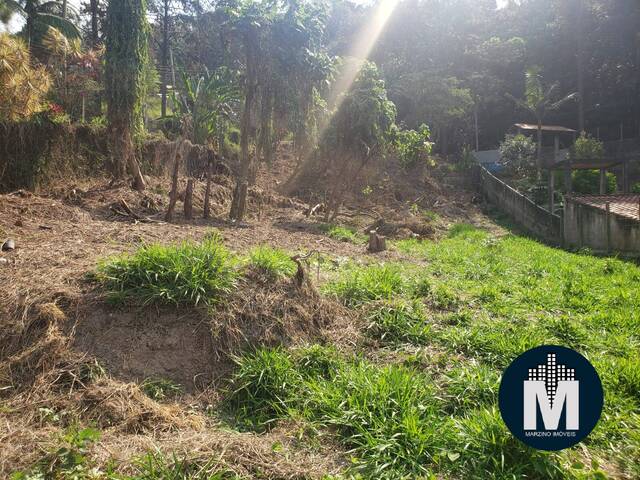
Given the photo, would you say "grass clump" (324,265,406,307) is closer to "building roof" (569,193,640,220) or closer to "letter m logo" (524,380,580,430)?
"letter m logo" (524,380,580,430)

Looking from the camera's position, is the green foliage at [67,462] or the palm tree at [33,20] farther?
the palm tree at [33,20]

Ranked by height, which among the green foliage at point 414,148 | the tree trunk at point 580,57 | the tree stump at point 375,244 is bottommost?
the tree stump at point 375,244

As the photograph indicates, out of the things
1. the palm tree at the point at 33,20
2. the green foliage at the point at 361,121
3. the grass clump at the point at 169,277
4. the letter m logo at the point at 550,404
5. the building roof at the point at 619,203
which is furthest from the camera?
the palm tree at the point at 33,20

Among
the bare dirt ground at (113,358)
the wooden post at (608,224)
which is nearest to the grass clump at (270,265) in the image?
the bare dirt ground at (113,358)

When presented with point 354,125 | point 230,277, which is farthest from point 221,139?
point 230,277

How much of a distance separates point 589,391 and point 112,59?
41.3 feet

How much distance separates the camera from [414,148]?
70.8 ft

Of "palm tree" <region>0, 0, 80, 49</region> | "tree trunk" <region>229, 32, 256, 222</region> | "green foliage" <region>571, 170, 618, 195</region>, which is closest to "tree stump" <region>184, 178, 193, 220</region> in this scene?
"tree trunk" <region>229, 32, 256, 222</region>

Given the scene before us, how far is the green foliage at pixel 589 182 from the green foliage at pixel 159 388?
2026 centimetres

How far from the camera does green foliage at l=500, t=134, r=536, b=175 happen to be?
24625 millimetres

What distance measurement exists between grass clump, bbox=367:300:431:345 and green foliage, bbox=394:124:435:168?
1412 cm

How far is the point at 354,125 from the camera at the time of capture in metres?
14.4

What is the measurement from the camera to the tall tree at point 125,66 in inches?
469

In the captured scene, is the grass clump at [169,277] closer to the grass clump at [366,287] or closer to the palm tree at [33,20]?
the grass clump at [366,287]
